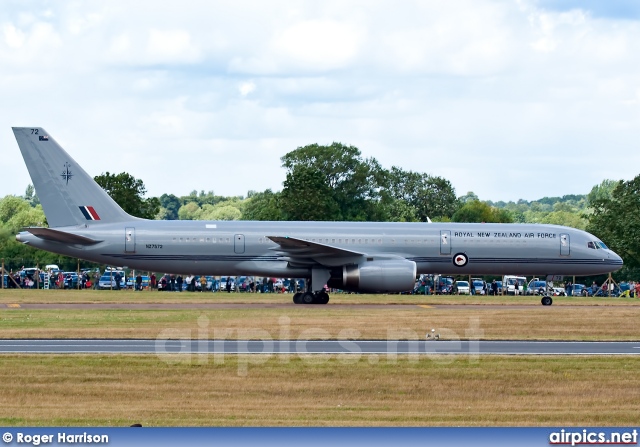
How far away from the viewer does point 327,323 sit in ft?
102

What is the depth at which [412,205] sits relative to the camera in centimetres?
13988

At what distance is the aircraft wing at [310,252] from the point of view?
1612 inches

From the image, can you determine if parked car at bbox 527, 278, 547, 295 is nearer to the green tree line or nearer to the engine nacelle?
the green tree line

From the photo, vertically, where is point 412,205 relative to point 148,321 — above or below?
above

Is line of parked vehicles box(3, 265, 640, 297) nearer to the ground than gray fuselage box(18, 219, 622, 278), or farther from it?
nearer to the ground

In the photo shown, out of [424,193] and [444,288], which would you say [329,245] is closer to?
[444,288]

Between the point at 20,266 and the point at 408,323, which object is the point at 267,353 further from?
the point at 20,266

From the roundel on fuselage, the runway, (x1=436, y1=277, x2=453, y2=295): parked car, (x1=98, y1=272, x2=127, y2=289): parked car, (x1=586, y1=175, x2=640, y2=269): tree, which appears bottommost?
the runway

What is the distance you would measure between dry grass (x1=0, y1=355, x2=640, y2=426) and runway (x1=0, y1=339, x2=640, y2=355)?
4.84 feet

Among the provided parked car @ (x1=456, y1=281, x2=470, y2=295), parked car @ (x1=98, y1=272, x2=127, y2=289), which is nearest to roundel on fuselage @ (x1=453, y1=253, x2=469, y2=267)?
parked car @ (x1=456, y1=281, x2=470, y2=295)

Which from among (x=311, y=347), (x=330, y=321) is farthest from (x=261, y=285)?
(x=311, y=347)

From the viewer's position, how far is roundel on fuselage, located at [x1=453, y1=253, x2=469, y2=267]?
4384 centimetres

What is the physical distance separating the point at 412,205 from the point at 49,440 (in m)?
131

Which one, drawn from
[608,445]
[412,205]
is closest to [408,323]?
[608,445]
